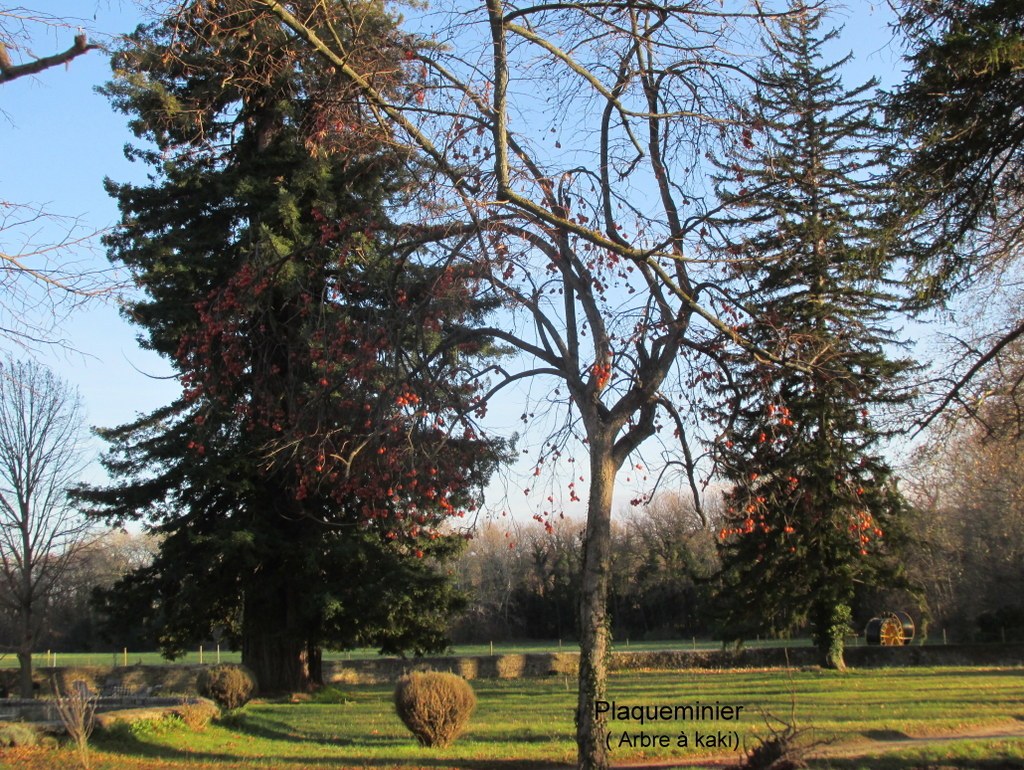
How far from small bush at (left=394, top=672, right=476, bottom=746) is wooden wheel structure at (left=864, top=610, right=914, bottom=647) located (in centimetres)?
2507

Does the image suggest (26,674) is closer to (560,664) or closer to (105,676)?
(105,676)

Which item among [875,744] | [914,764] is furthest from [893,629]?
[914,764]

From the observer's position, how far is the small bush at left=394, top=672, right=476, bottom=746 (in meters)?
13.2

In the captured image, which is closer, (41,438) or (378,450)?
(378,450)

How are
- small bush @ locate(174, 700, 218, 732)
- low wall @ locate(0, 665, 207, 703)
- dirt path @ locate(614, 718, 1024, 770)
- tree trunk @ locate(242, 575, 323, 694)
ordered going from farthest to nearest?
low wall @ locate(0, 665, 207, 703)
tree trunk @ locate(242, 575, 323, 694)
small bush @ locate(174, 700, 218, 732)
dirt path @ locate(614, 718, 1024, 770)

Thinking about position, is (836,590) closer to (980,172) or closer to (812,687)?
(812,687)

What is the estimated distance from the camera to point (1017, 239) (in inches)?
419

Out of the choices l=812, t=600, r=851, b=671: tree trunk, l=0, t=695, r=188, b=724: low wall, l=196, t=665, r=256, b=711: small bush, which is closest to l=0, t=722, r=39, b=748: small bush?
l=0, t=695, r=188, b=724: low wall

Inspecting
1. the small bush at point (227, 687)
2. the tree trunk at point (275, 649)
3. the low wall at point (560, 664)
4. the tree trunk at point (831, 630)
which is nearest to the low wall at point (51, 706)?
the small bush at point (227, 687)

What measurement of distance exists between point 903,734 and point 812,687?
28.6ft

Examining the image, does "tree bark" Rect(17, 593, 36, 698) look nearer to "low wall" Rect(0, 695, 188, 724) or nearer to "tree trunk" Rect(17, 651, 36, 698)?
"tree trunk" Rect(17, 651, 36, 698)

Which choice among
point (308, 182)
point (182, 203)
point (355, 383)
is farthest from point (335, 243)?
point (182, 203)

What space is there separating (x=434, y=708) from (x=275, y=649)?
32.0 ft

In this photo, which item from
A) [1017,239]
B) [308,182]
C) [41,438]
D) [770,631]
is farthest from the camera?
[770,631]
